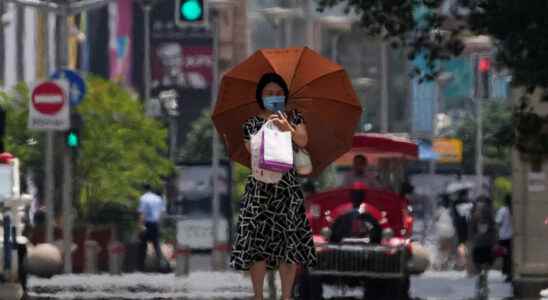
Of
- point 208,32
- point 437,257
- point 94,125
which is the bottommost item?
point 437,257

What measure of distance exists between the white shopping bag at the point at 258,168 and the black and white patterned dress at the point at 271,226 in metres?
0.09

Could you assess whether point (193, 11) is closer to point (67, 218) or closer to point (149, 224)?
point (67, 218)

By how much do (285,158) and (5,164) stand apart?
6.56m

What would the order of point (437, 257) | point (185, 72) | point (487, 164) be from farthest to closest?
point (185, 72), point (487, 164), point (437, 257)

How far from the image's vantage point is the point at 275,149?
14.3 m

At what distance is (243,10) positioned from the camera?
327 feet

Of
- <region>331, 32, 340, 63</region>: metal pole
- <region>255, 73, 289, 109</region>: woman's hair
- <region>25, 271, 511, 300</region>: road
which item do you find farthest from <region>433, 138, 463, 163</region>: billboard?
<region>255, 73, 289, 109</region>: woman's hair

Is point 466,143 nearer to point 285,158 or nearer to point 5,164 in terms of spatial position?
point 5,164

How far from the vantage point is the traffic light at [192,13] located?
2394cm

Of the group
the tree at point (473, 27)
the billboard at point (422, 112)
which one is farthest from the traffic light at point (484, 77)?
the tree at point (473, 27)

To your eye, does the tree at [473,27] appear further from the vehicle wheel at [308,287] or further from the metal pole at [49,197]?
the metal pole at [49,197]

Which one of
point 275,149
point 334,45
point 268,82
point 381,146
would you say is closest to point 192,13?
point 381,146

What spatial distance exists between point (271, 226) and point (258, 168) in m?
0.44

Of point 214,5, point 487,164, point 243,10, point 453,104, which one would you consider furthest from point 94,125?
point 453,104
